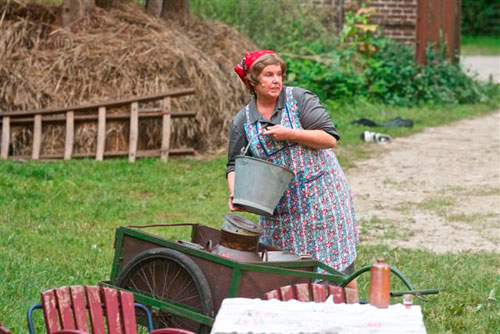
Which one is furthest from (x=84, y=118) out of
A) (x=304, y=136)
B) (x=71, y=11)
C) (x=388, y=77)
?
(x=388, y=77)

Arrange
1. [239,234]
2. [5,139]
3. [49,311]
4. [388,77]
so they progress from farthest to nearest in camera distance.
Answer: [388,77], [5,139], [239,234], [49,311]

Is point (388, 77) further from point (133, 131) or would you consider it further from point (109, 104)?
point (109, 104)

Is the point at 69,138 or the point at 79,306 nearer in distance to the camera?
the point at 79,306

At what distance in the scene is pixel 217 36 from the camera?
43.1 feet

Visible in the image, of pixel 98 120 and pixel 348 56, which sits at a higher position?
pixel 348 56

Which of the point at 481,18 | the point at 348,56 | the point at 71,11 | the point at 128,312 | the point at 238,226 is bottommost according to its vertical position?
the point at 128,312

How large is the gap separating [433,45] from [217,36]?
4.67 metres

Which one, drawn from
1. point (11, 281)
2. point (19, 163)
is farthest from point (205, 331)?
point (19, 163)

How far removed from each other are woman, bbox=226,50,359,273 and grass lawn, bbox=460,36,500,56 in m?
23.0

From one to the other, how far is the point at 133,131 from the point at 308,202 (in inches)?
237

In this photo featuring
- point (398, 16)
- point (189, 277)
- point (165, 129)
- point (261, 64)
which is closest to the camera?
point (189, 277)

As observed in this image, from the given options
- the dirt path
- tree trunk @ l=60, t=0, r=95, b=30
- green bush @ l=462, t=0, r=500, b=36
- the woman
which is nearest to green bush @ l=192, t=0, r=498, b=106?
the dirt path

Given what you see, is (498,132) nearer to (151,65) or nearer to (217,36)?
(217,36)

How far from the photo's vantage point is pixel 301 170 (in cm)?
473
